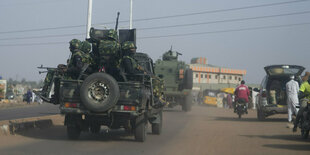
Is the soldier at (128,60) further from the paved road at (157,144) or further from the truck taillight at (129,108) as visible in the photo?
the paved road at (157,144)

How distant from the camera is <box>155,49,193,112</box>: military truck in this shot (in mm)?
24250

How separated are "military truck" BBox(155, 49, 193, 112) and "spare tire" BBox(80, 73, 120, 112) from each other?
1501 cm

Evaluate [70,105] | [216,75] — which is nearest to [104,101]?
[70,105]

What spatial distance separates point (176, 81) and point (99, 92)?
16.0m

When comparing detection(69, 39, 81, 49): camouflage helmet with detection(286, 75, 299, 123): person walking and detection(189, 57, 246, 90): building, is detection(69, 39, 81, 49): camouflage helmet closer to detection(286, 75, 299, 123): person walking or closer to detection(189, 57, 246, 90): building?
detection(286, 75, 299, 123): person walking

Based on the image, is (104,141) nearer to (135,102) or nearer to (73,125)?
(73,125)

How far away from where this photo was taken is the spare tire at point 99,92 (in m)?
9.01

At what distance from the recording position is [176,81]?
25000mm

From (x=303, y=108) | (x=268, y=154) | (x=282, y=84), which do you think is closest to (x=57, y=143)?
(x=268, y=154)

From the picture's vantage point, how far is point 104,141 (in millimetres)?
9945

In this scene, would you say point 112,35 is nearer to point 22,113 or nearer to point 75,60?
point 75,60

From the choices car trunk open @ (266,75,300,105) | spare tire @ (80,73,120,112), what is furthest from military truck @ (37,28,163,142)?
car trunk open @ (266,75,300,105)

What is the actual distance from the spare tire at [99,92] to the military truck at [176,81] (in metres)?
15.0

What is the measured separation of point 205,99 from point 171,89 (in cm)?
2089
